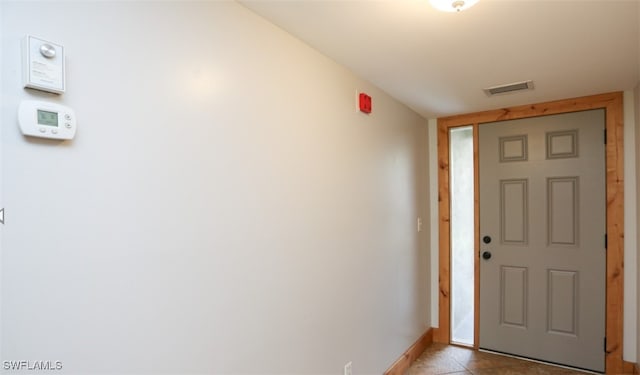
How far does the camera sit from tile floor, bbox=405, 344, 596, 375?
2842mm

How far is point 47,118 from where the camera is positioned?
895mm

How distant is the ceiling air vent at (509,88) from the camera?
2.51 meters

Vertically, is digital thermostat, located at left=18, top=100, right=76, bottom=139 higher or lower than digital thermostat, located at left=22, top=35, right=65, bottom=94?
lower

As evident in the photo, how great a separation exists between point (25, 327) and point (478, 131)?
11.3ft

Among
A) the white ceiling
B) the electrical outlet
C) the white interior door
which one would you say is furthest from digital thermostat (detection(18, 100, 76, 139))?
the white interior door

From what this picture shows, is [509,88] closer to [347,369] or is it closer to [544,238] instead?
[544,238]

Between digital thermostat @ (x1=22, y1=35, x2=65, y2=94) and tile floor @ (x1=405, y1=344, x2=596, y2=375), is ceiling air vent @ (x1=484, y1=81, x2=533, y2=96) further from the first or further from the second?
digital thermostat @ (x1=22, y1=35, x2=65, y2=94)

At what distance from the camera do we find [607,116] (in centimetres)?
276

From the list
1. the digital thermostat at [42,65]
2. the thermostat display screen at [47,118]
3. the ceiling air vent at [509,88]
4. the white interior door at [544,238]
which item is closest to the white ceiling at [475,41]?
the ceiling air vent at [509,88]

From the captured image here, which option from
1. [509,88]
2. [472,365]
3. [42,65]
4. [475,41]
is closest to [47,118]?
[42,65]

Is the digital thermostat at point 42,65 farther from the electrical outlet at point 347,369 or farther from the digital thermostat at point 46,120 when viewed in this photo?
the electrical outlet at point 347,369

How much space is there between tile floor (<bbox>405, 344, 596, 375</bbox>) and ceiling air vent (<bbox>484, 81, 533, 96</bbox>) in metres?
2.29


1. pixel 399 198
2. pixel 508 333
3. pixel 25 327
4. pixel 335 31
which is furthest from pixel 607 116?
pixel 25 327

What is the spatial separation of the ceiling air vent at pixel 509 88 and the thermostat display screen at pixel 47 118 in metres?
2.68
